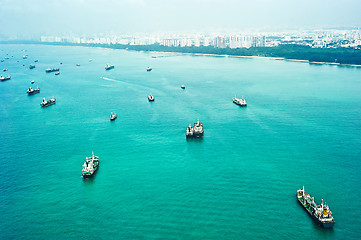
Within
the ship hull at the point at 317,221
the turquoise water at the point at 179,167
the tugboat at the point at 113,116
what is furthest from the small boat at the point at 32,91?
the ship hull at the point at 317,221

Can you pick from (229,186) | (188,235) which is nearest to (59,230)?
(188,235)

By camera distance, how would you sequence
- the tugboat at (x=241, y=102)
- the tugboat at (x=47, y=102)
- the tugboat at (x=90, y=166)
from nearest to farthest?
1. the tugboat at (x=90, y=166)
2. the tugboat at (x=241, y=102)
3. the tugboat at (x=47, y=102)

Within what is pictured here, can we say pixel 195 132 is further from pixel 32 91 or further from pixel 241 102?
pixel 32 91

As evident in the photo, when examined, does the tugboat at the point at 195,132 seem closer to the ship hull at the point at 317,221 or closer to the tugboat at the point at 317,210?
the tugboat at the point at 317,210

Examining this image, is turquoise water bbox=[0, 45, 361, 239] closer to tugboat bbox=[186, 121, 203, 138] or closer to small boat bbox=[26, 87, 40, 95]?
tugboat bbox=[186, 121, 203, 138]

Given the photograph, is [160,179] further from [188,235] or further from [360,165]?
[360,165]
